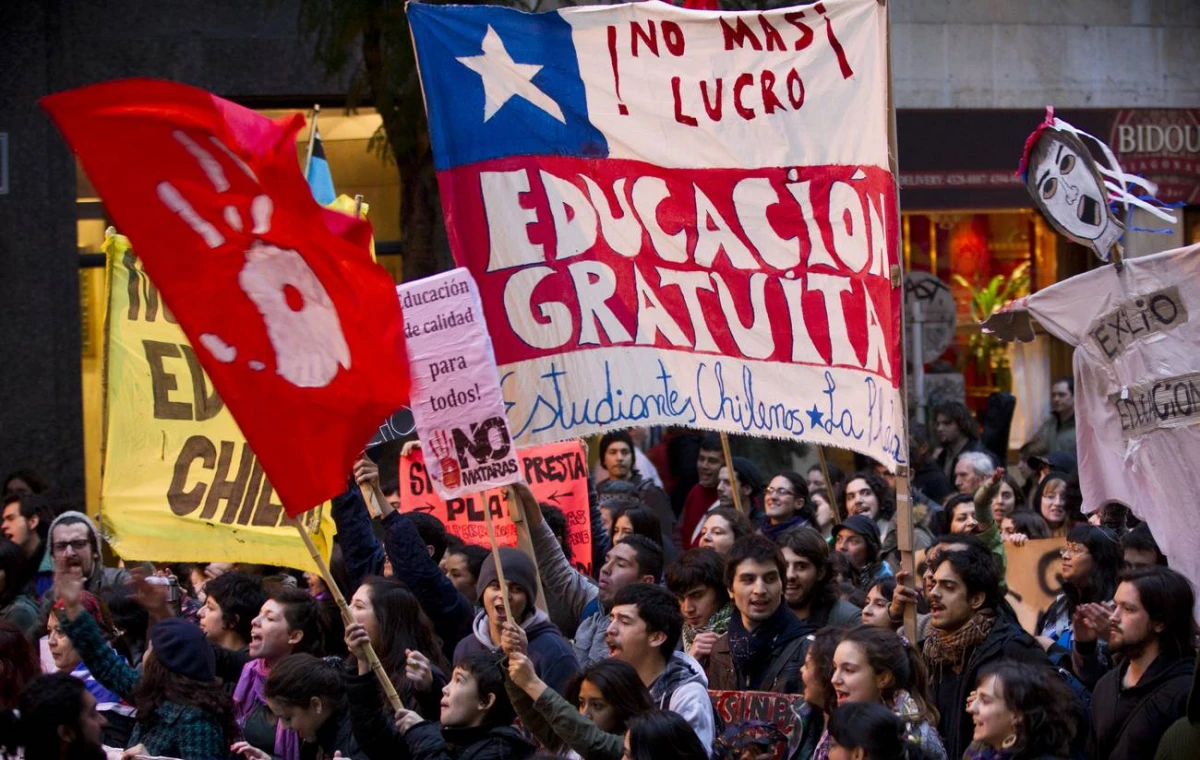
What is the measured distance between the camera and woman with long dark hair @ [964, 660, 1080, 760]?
5.29m

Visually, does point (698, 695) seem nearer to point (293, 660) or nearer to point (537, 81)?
point (293, 660)

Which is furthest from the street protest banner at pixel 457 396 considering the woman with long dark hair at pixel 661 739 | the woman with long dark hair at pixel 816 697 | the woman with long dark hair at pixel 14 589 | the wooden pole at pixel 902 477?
the woman with long dark hair at pixel 14 589

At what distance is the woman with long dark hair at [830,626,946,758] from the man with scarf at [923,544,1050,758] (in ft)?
2.14

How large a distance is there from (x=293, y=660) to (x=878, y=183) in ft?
9.33

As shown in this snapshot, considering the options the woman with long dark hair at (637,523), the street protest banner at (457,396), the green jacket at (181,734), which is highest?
the street protest banner at (457,396)

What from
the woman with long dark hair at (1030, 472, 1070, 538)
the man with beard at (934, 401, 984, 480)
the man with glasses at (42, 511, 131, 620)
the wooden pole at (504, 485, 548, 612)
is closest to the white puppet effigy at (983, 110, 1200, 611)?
the wooden pole at (504, 485, 548, 612)

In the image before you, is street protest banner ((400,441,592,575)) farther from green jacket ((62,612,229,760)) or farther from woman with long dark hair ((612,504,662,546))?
green jacket ((62,612,229,760))

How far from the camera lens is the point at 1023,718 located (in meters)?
5.29

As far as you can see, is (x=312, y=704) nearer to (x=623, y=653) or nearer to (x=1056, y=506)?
(x=623, y=653)

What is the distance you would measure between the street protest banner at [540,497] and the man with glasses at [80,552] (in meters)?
1.60

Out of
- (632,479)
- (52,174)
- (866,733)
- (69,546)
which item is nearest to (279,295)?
(866,733)

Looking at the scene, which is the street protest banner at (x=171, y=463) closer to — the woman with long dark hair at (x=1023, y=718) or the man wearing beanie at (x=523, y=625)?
the man wearing beanie at (x=523, y=625)

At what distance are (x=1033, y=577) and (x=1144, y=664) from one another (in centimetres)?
237

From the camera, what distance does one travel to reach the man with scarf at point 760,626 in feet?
21.7
